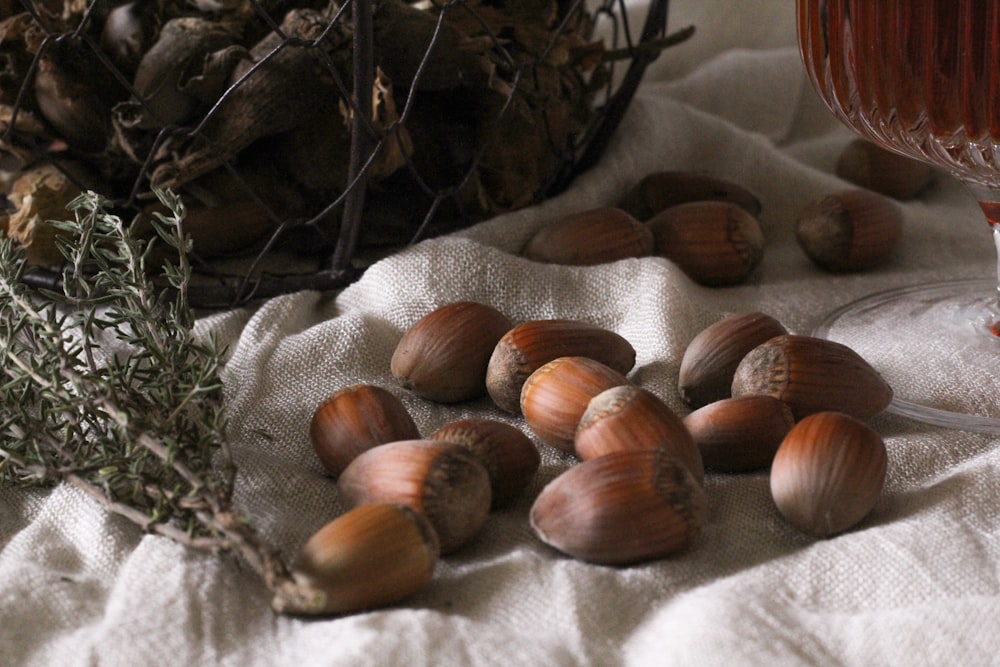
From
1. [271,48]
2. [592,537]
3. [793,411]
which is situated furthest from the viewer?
[271,48]

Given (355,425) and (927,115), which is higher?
(927,115)

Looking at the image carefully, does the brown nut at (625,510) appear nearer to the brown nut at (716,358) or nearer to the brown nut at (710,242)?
the brown nut at (716,358)

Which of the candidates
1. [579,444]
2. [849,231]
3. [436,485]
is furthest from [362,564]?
[849,231]

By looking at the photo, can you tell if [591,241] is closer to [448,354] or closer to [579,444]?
[448,354]

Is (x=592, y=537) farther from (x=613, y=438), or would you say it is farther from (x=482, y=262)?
(x=482, y=262)

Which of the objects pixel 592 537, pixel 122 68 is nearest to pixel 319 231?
pixel 122 68

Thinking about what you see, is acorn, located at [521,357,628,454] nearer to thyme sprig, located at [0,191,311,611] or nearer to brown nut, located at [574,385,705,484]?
brown nut, located at [574,385,705,484]

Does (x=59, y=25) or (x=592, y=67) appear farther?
(x=592, y=67)
